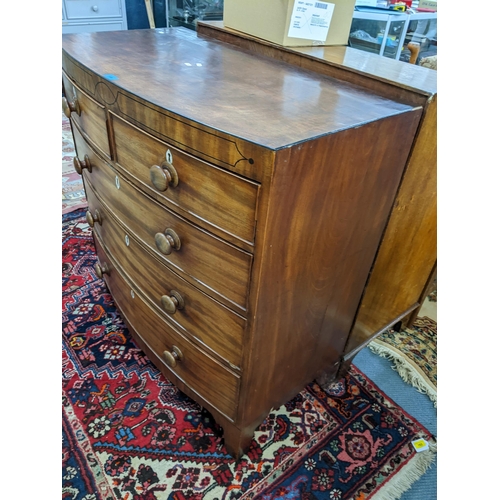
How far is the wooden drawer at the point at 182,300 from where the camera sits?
827 millimetres

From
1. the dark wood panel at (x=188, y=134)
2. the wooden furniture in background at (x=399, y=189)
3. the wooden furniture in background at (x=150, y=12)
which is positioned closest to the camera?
the dark wood panel at (x=188, y=134)

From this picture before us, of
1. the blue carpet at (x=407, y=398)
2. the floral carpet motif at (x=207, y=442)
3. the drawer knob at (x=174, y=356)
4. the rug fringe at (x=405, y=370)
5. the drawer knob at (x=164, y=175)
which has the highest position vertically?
the drawer knob at (x=164, y=175)

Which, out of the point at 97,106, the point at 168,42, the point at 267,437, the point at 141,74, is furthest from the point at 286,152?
the point at 267,437

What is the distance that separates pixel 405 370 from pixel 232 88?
1099 mm

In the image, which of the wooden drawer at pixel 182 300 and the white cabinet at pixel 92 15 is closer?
the wooden drawer at pixel 182 300

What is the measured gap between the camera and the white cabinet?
2.66m

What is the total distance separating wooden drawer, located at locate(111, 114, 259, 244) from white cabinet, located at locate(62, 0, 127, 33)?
7.90 feet

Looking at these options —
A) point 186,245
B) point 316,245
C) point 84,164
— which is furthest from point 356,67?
point 84,164

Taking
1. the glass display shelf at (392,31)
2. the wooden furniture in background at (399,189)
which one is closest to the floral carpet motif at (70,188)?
the wooden furniture in background at (399,189)

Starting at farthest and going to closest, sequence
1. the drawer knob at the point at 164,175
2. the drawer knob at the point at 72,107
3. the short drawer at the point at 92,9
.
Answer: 1. the short drawer at the point at 92,9
2. the drawer knob at the point at 72,107
3. the drawer knob at the point at 164,175

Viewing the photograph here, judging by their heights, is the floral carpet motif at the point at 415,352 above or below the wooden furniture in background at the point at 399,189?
below

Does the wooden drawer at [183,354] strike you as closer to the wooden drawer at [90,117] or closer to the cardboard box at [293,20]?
the wooden drawer at [90,117]

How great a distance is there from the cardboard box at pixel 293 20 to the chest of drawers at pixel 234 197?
0.25 ft
